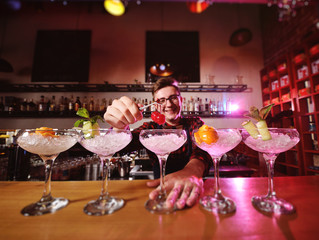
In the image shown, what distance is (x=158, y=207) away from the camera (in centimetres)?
56

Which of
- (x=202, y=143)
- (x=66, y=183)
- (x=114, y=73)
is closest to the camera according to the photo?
(x=202, y=143)

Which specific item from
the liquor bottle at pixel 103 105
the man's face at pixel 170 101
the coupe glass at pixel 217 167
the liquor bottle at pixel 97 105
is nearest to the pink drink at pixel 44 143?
the coupe glass at pixel 217 167

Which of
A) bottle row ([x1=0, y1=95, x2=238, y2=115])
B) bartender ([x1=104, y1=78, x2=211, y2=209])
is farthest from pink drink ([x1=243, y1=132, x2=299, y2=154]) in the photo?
bottle row ([x1=0, y1=95, x2=238, y2=115])

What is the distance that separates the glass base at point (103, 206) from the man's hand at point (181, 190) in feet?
0.42

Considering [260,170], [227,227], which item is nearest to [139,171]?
[227,227]

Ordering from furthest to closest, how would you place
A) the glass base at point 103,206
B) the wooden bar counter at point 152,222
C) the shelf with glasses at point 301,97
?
the shelf with glasses at point 301,97 → the glass base at point 103,206 → the wooden bar counter at point 152,222

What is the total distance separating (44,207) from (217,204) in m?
0.62

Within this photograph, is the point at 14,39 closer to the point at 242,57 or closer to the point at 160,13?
the point at 160,13

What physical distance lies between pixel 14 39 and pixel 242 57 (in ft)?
19.3

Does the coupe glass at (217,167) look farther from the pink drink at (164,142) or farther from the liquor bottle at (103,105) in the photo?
the liquor bottle at (103,105)

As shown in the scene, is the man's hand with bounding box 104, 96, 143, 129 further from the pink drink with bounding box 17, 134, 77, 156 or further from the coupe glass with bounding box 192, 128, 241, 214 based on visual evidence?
the coupe glass with bounding box 192, 128, 241, 214

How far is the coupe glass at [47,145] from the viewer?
1.96 feet

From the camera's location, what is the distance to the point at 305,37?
10.0 feet

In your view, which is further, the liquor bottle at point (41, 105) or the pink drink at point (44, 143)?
the liquor bottle at point (41, 105)
